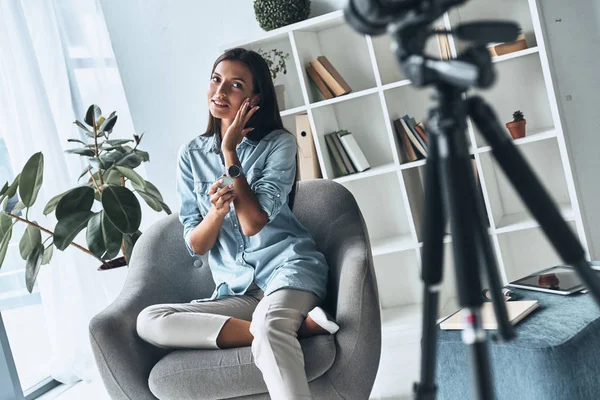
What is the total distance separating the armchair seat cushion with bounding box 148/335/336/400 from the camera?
1.97 meters

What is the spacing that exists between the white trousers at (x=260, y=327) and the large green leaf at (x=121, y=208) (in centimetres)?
69

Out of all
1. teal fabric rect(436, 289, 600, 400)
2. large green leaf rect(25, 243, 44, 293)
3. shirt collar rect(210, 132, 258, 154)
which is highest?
shirt collar rect(210, 132, 258, 154)

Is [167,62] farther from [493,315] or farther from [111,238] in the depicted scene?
[493,315]

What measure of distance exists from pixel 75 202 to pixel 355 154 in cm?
127

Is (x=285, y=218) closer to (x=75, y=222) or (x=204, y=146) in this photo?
(x=204, y=146)

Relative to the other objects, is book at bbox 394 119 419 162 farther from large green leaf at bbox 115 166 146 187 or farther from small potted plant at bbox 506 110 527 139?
large green leaf at bbox 115 166 146 187

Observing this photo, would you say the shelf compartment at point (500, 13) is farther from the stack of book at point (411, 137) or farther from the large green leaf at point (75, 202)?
the large green leaf at point (75, 202)

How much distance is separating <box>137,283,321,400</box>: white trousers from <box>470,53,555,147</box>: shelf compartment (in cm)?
149

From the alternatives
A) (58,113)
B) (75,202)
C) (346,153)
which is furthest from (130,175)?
(346,153)

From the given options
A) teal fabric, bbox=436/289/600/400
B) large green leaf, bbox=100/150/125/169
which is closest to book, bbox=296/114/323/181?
large green leaf, bbox=100/150/125/169

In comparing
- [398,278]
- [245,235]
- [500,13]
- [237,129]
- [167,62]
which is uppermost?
[167,62]

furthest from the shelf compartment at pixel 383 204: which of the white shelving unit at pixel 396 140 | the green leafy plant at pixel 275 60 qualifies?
the green leafy plant at pixel 275 60

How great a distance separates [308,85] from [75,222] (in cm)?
124

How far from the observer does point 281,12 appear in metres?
3.38
